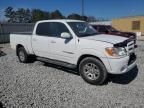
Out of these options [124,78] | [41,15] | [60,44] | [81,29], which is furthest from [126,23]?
[41,15]

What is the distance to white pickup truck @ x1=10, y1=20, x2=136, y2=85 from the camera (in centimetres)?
471

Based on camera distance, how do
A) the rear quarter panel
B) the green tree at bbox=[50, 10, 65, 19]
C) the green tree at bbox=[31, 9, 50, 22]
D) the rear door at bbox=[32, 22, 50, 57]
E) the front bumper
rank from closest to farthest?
1. the front bumper
2. the rear door at bbox=[32, 22, 50, 57]
3. the rear quarter panel
4. the green tree at bbox=[31, 9, 50, 22]
5. the green tree at bbox=[50, 10, 65, 19]

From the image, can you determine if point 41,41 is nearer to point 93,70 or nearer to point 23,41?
point 23,41

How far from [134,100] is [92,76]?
139 cm

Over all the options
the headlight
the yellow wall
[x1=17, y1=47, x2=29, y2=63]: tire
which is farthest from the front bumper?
the yellow wall

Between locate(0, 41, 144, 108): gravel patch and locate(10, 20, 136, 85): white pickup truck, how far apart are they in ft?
1.45

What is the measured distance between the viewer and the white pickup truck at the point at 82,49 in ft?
A: 15.4

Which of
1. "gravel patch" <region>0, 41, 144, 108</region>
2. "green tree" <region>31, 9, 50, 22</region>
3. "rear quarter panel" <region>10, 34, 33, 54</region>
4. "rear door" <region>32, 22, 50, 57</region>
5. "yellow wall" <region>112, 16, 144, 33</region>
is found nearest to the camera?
"gravel patch" <region>0, 41, 144, 108</region>

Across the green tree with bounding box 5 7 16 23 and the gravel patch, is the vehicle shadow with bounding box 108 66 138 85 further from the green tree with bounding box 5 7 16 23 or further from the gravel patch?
the green tree with bounding box 5 7 16 23

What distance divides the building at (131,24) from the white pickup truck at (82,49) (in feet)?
74.0

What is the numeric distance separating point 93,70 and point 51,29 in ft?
7.37

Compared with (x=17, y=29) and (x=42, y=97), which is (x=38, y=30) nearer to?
(x=42, y=97)

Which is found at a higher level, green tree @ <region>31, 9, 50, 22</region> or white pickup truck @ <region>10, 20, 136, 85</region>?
green tree @ <region>31, 9, 50, 22</region>

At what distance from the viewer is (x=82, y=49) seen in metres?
5.13
